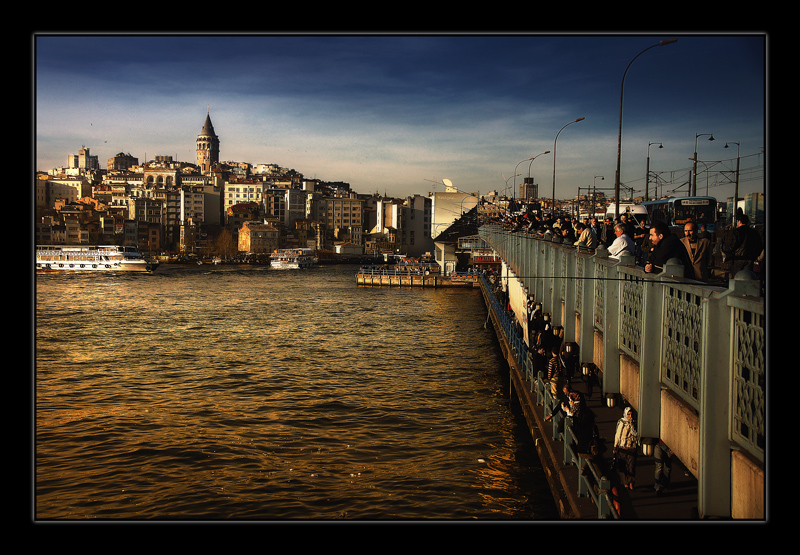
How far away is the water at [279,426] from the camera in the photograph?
9188mm

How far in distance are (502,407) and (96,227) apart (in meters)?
108

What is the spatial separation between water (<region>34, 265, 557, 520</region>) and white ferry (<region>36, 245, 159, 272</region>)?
56.6 meters

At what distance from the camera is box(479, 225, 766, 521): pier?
4.01 meters

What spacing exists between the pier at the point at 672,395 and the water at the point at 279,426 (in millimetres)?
2290

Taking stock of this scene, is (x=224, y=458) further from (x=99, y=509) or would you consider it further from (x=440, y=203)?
(x=440, y=203)

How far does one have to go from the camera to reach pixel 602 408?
7.70m

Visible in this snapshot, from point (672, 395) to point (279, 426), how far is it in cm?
899

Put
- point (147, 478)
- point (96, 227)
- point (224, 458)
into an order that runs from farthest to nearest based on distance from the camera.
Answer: point (96, 227) < point (224, 458) < point (147, 478)

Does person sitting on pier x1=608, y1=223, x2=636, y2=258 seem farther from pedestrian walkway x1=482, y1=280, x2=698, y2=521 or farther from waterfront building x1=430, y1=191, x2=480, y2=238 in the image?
waterfront building x1=430, y1=191, x2=480, y2=238

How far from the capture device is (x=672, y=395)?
561cm

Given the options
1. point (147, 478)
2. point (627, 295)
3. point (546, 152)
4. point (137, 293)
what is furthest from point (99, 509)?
point (137, 293)

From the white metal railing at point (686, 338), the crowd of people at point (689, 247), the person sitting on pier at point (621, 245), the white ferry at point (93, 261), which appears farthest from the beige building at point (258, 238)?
the person sitting on pier at point (621, 245)

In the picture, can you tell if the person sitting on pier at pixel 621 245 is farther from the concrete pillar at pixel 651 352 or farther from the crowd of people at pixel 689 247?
the concrete pillar at pixel 651 352

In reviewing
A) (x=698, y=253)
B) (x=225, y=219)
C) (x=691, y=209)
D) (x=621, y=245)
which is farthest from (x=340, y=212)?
(x=698, y=253)
